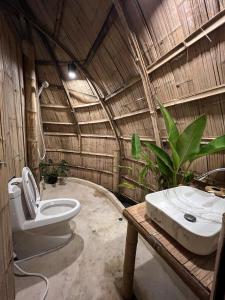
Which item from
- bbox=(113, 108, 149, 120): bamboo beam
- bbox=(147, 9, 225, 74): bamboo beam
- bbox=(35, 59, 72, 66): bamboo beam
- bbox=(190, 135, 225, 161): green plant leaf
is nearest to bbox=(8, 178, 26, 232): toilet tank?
bbox=(190, 135, 225, 161): green plant leaf

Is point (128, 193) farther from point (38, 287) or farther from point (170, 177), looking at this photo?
point (38, 287)

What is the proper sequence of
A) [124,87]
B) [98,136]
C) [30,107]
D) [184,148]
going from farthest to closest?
[98,136]
[30,107]
[124,87]
[184,148]

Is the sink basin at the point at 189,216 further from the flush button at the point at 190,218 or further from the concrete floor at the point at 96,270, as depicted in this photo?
the concrete floor at the point at 96,270

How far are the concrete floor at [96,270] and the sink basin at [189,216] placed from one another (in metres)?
0.83

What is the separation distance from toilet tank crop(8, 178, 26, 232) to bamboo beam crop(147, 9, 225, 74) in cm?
183

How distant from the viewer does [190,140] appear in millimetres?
1158

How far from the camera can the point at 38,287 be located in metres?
1.29

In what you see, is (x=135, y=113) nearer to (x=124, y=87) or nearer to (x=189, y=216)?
(x=124, y=87)

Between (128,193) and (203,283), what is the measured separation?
100.0 inches

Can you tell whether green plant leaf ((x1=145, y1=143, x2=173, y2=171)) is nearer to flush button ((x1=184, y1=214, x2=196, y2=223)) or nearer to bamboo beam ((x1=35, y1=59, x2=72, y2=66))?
flush button ((x1=184, y1=214, x2=196, y2=223))

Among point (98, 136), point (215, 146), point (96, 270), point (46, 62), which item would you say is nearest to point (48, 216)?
point (96, 270)

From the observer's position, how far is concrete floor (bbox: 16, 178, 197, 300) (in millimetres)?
1245

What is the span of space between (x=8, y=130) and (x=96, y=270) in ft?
5.25

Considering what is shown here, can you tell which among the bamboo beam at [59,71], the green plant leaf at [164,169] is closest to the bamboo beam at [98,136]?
the bamboo beam at [59,71]
